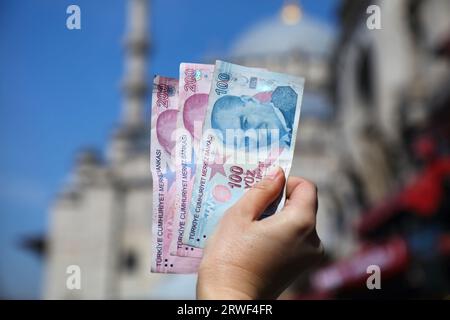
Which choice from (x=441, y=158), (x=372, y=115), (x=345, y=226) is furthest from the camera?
(x=345, y=226)

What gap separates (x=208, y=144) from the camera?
100.0 inches

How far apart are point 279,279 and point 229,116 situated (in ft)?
1.76

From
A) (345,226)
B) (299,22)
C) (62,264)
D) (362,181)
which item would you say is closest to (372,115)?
(362,181)

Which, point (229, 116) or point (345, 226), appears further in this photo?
point (345, 226)

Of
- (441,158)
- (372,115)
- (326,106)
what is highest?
(326,106)

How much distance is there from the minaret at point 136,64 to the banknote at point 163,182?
4516 centimetres

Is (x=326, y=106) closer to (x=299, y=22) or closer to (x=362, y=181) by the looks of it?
(x=299, y=22)

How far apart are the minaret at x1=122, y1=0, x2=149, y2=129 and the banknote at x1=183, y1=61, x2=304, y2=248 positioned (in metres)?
45.2

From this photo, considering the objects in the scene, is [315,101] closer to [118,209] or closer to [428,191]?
[118,209]

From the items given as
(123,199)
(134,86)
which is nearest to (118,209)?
(123,199)

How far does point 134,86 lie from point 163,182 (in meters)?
45.3

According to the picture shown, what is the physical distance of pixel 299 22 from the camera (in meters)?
67.1

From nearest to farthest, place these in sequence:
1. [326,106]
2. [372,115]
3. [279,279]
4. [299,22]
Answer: [279,279], [372,115], [326,106], [299,22]

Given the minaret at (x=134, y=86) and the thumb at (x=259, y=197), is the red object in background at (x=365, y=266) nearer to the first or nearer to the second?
the thumb at (x=259, y=197)
